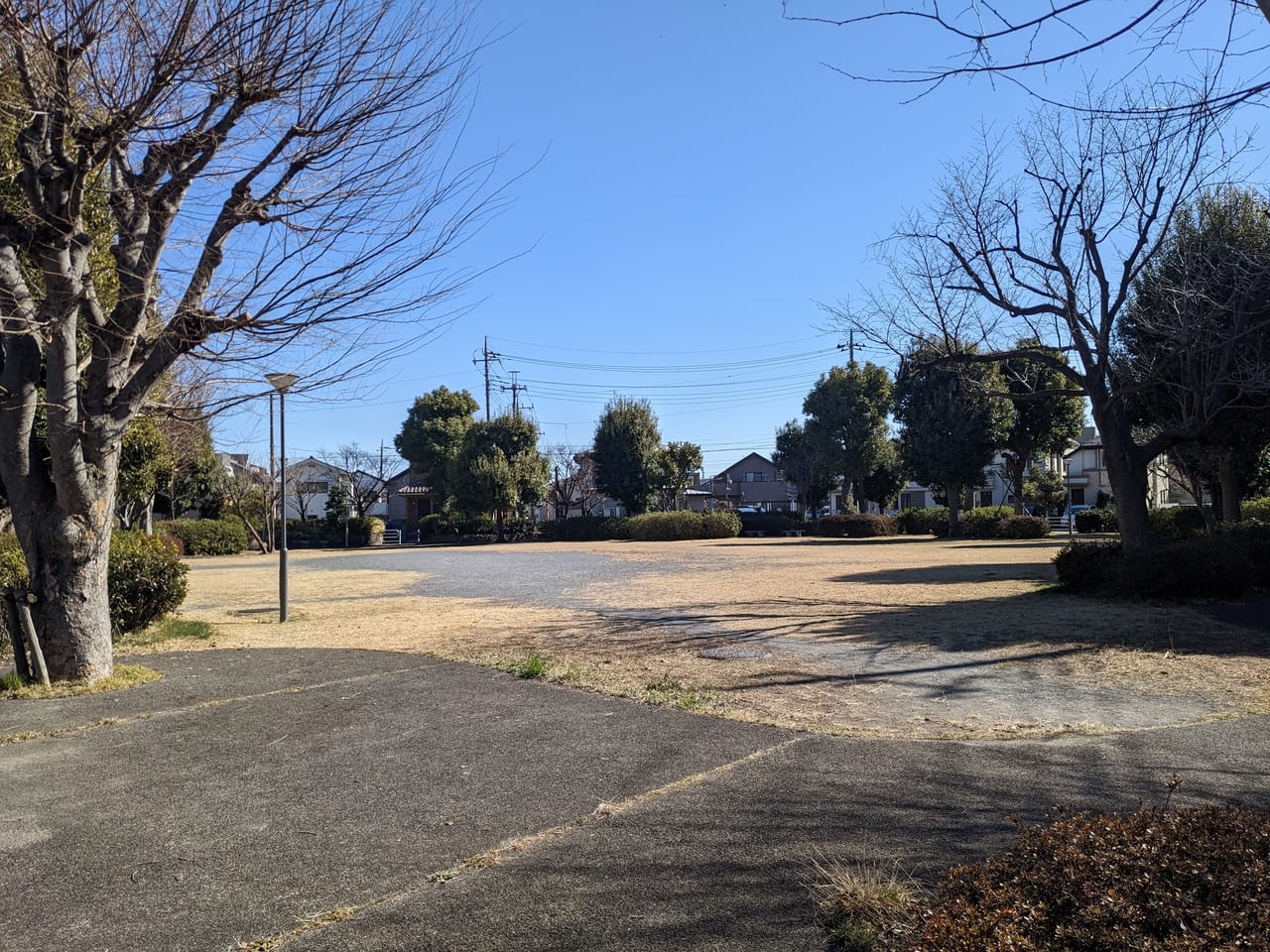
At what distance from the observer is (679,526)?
150 feet

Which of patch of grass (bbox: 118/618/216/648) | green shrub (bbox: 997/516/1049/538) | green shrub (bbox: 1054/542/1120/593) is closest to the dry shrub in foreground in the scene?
patch of grass (bbox: 118/618/216/648)

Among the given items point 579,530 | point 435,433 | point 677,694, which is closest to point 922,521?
point 579,530

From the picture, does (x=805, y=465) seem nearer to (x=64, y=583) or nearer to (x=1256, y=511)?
(x=1256, y=511)

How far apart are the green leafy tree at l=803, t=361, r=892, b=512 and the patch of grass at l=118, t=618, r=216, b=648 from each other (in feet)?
137

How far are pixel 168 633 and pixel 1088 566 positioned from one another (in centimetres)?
1290

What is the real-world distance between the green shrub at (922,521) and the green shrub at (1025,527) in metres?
4.47

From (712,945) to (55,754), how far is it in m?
4.62

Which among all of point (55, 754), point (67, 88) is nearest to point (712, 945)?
point (55, 754)

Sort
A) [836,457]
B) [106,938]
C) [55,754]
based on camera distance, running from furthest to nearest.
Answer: [836,457], [55,754], [106,938]

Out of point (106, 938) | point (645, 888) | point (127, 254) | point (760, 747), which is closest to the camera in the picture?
point (106, 938)

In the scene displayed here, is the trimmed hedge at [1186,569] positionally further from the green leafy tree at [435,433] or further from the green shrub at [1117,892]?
the green leafy tree at [435,433]

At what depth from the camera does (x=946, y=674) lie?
8031 millimetres

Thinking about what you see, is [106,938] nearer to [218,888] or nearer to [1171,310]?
[218,888]

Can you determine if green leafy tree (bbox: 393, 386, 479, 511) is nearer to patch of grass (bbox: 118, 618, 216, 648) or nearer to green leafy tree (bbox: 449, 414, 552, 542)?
green leafy tree (bbox: 449, 414, 552, 542)
